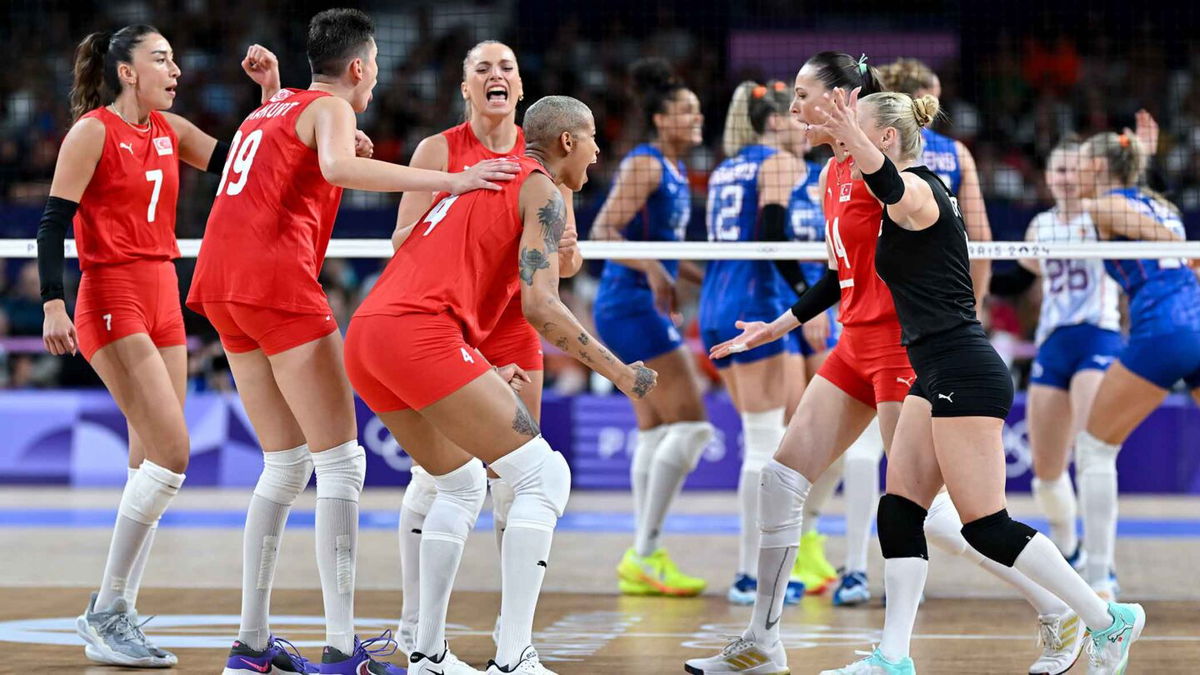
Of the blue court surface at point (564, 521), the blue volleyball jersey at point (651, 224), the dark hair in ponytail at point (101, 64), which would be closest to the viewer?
the dark hair in ponytail at point (101, 64)

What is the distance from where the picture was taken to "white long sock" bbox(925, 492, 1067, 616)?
17.3ft

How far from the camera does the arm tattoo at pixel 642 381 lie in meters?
4.62

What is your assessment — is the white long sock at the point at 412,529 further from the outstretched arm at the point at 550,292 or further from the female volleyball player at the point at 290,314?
the outstretched arm at the point at 550,292

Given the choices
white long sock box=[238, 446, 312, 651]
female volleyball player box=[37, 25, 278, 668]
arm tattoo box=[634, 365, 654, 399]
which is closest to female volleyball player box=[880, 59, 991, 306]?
arm tattoo box=[634, 365, 654, 399]

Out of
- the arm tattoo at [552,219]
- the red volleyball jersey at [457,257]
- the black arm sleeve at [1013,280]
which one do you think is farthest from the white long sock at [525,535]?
the black arm sleeve at [1013,280]

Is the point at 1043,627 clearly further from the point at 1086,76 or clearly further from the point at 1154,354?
the point at 1086,76

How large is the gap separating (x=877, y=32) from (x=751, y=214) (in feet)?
38.0

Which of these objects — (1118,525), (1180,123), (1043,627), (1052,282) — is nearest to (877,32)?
(1180,123)

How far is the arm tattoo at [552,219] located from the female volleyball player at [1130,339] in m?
3.75

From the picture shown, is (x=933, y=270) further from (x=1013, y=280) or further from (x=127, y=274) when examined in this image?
(x=1013, y=280)

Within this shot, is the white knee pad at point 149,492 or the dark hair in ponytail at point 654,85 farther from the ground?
the dark hair in ponytail at point 654,85

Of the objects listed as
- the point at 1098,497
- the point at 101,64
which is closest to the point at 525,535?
the point at 101,64

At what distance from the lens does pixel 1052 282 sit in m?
8.10

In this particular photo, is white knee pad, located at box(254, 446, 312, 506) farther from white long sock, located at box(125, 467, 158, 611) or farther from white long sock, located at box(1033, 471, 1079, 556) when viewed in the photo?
white long sock, located at box(1033, 471, 1079, 556)
